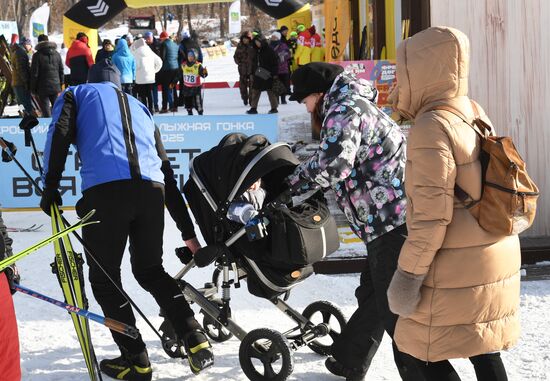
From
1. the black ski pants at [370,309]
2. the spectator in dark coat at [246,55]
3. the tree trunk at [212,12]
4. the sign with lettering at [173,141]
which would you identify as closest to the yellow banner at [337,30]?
the spectator in dark coat at [246,55]

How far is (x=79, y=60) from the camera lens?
53.9ft

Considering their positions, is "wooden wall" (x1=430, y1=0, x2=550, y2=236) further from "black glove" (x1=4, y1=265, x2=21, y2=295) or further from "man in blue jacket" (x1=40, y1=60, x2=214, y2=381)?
"black glove" (x1=4, y1=265, x2=21, y2=295)

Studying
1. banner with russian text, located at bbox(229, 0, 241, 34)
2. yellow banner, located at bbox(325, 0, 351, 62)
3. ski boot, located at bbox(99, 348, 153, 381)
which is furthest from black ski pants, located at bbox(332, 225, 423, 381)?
banner with russian text, located at bbox(229, 0, 241, 34)

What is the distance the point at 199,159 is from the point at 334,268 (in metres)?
2.41

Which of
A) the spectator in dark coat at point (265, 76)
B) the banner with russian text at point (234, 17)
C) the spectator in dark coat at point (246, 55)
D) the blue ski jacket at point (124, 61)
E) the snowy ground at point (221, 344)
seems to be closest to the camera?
the snowy ground at point (221, 344)

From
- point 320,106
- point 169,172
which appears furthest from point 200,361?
point 320,106

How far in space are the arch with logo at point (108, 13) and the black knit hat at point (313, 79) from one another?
554 inches

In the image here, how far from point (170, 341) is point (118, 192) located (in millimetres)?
1027

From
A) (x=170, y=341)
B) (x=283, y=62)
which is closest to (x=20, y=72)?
(x=283, y=62)

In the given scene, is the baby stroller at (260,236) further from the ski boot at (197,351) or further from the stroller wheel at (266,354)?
the ski boot at (197,351)

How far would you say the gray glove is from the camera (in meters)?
2.84

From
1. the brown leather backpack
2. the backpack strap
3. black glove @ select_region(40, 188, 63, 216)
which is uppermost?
the backpack strap

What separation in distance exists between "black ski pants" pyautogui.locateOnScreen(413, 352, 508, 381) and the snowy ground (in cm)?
144

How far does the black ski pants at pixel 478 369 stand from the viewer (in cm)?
292
